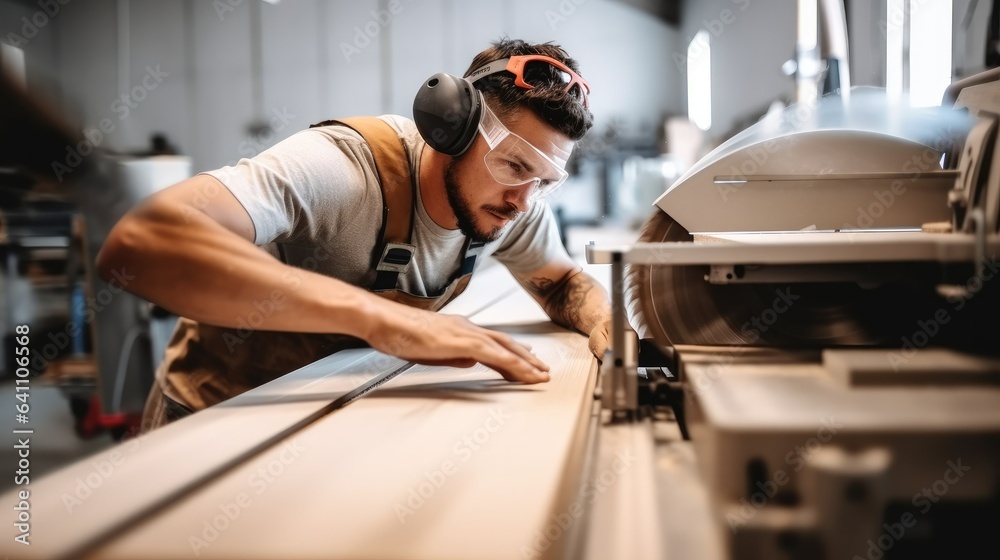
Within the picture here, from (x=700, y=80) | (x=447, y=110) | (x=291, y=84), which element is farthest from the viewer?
(x=700, y=80)

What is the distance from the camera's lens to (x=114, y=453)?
29.0 inches

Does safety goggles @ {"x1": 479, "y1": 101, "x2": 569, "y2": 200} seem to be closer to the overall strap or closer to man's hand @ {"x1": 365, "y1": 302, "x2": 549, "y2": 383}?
the overall strap

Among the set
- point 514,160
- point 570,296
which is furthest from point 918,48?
point 514,160

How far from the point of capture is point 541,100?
1368 millimetres

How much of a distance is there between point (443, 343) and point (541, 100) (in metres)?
0.62

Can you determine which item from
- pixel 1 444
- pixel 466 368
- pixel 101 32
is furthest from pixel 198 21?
pixel 466 368

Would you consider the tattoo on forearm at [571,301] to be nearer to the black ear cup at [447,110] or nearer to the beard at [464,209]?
the beard at [464,209]

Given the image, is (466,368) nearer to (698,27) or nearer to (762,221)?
(762,221)

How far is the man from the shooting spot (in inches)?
40.0

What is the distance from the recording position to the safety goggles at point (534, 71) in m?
1.38

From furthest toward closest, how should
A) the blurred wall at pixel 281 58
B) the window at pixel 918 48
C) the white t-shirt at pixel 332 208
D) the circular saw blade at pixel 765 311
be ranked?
the blurred wall at pixel 281 58, the window at pixel 918 48, the white t-shirt at pixel 332 208, the circular saw blade at pixel 765 311

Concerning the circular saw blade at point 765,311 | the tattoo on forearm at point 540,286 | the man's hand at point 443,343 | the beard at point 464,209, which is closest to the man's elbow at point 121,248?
the man's hand at point 443,343

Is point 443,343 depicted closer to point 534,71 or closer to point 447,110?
point 447,110

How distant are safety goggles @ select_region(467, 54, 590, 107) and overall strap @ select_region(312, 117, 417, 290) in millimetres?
237
